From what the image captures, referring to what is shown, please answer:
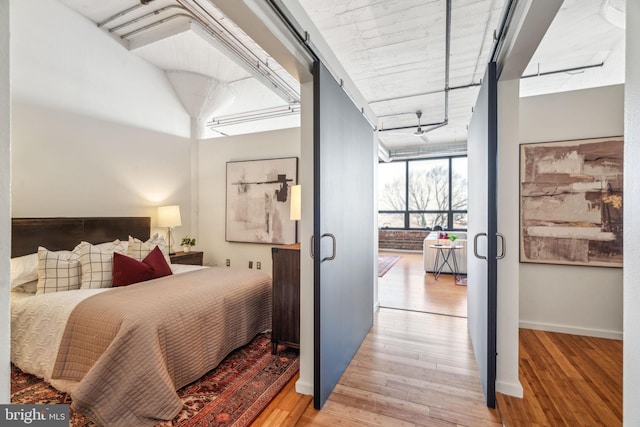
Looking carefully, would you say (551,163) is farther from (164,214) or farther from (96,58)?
(96,58)

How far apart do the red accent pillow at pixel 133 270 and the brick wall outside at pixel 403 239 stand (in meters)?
7.15

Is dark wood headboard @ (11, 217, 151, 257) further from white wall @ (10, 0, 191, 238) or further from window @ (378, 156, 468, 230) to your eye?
window @ (378, 156, 468, 230)

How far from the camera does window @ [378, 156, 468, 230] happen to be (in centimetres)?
859

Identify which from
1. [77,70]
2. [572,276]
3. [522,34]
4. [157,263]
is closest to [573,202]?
[572,276]

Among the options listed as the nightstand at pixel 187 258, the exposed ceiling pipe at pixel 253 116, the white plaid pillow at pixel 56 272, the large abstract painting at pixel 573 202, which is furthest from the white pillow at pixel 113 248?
the large abstract painting at pixel 573 202

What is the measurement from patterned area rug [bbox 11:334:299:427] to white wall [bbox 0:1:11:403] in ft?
4.92

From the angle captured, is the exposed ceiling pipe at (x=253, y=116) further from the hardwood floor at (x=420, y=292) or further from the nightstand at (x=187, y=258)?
the hardwood floor at (x=420, y=292)

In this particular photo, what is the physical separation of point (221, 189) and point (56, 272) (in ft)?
8.82

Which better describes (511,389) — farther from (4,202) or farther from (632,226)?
(4,202)

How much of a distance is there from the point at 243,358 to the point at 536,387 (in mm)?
2258

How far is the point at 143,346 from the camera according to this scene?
1777 millimetres

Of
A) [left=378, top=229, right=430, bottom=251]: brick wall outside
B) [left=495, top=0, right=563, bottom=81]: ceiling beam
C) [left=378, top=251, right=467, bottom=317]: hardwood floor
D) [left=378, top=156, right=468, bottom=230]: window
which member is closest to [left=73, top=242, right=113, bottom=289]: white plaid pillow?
[left=378, top=251, right=467, bottom=317]: hardwood floor

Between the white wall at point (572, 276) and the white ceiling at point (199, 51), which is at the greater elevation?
the white ceiling at point (199, 51)

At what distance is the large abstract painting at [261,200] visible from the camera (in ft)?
14.6
